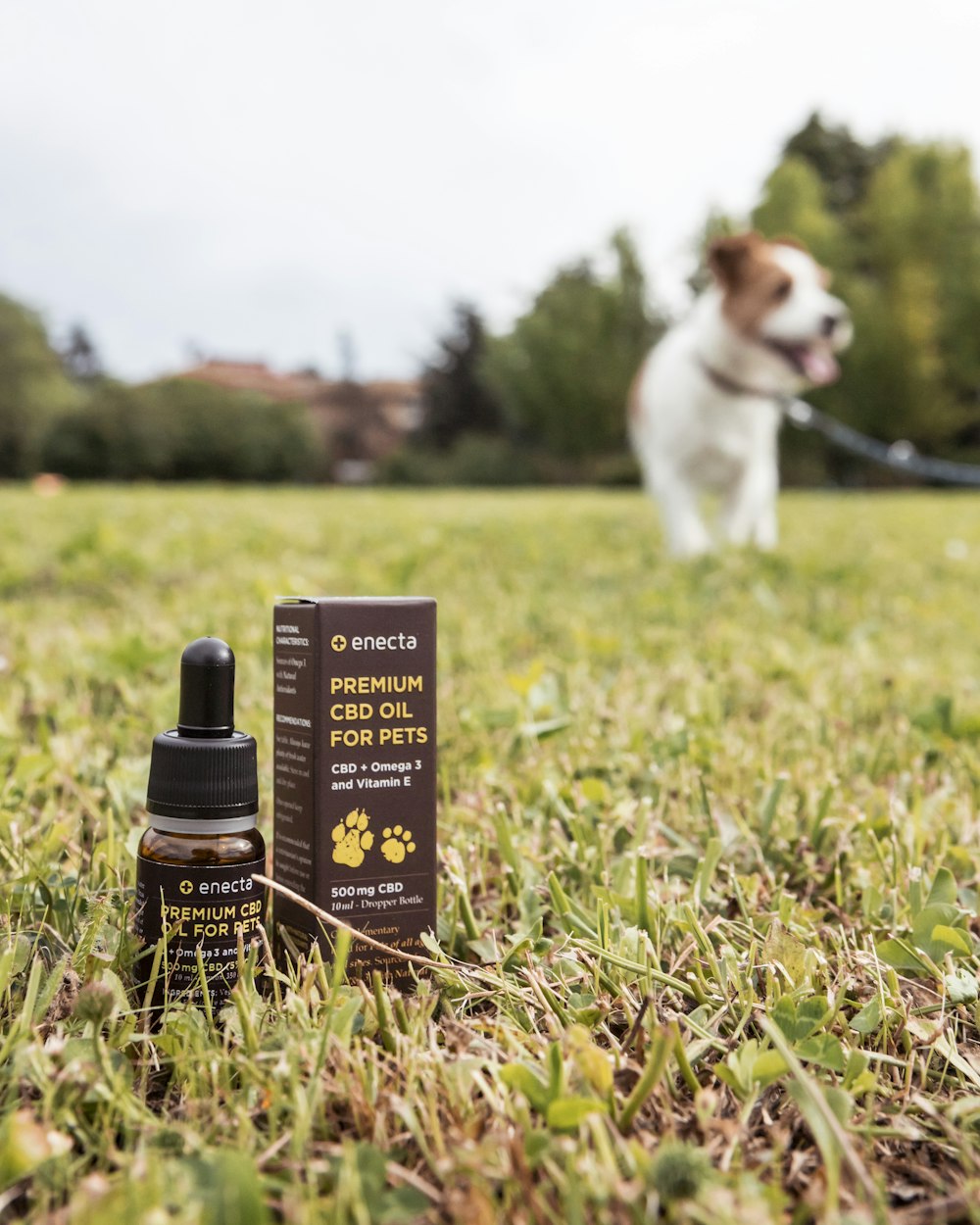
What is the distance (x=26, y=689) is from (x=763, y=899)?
4.87 feet

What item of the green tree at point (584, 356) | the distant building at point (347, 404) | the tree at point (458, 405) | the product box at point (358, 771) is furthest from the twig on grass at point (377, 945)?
the distant building at point (347, 404)

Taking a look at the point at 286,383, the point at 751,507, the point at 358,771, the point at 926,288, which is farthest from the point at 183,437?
the point at 358,771

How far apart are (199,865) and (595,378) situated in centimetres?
3189

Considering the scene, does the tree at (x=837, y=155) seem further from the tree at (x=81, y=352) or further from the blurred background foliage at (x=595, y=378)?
the tree at (x=81, y=352)

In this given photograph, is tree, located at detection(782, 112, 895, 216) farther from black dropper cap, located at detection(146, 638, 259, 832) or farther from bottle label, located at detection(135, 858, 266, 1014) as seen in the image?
bottle label, located at detection(135, 858, 266, 1014)

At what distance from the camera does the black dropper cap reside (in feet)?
3.30

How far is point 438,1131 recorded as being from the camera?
0.82 meters

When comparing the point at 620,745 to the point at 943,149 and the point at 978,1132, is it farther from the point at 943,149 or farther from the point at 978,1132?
the point at 943,149

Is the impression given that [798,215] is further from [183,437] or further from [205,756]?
[205,756]

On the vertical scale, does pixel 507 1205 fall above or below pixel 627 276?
below

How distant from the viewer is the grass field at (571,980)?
0.78 metres

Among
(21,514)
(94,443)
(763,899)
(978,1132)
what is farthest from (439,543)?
(94,443)

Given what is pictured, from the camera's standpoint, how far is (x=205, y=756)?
3.32ft

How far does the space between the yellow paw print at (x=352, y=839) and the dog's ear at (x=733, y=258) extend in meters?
4.53
